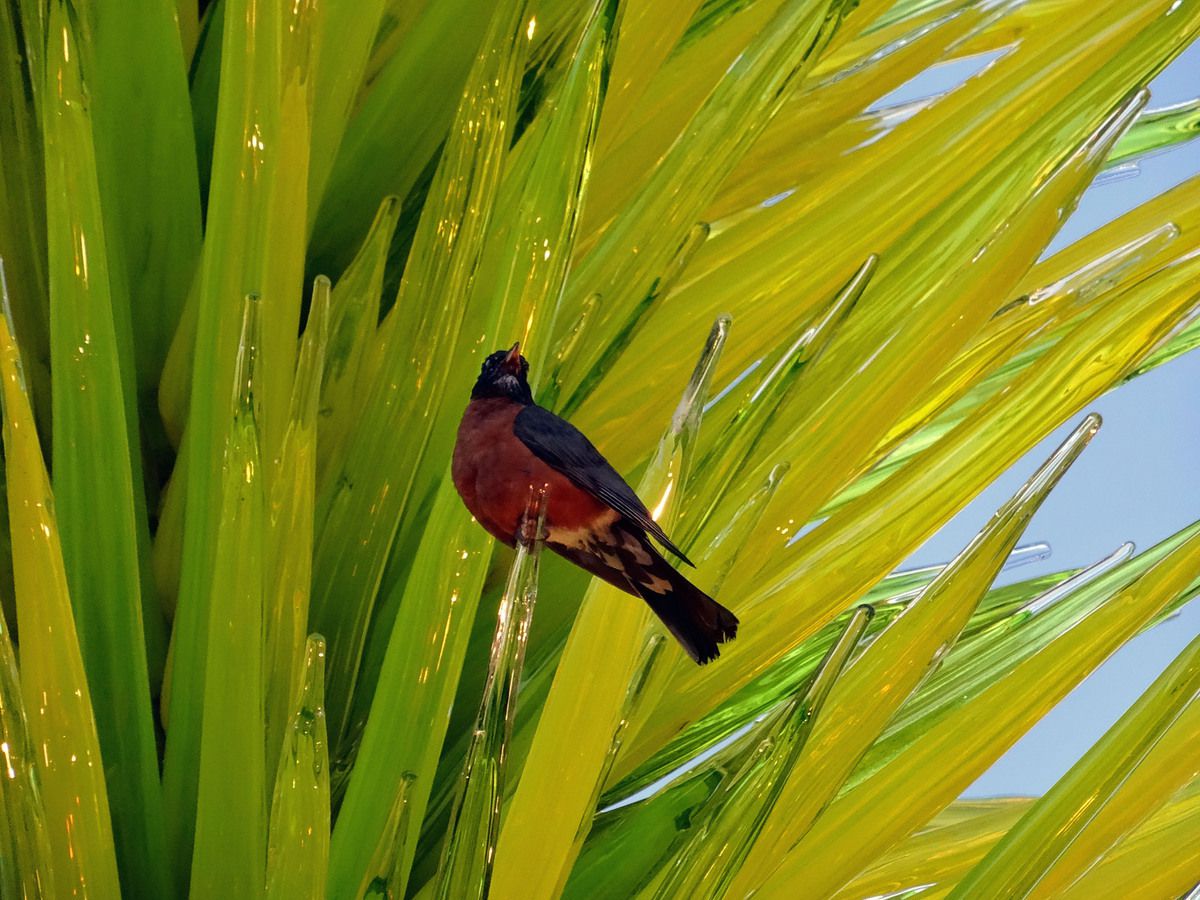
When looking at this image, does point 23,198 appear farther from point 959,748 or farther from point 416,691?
point 959,748

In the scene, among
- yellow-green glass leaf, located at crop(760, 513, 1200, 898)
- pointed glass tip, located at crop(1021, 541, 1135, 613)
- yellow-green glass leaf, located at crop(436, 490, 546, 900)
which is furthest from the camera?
pointed glass tip, located at crop(1021, 541, 1135, 613)

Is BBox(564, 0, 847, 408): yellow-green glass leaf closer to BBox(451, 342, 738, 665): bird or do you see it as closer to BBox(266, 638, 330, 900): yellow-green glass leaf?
BBox(451, 342, 738, 665): bird

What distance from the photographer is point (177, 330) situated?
0.47 meters

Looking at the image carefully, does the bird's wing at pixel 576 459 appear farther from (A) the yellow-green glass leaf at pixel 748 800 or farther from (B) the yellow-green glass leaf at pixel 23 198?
(B) the yellow-green glass leaf at pixel 23 198

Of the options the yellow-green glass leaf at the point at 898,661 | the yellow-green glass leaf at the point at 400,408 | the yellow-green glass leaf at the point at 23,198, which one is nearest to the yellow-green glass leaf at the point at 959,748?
the yellow-green glass leaf at the point at 898,661

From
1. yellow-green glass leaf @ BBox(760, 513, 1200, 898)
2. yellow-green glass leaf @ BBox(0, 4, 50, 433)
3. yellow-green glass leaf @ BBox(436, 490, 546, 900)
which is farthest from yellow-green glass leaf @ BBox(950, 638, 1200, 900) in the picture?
yellow-green glass leaf @ BBox(0, 4, 50, 433)

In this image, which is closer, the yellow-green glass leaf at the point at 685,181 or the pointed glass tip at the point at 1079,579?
the yellow-green glass leaf at the point at 685,181

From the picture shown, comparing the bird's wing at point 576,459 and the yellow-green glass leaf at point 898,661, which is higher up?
the bird's wing at point 576,459

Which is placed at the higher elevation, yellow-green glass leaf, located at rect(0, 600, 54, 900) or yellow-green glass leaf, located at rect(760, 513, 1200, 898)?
yellow-green glass leaf, located at rect(0, 600, 54, 900)

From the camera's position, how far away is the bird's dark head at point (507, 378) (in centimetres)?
39

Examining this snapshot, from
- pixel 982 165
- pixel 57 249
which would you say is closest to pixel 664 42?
pixel 982 165

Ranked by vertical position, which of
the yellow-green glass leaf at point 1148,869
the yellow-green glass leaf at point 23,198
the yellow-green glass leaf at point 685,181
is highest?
the yellow-green glass leaf at point 23,198

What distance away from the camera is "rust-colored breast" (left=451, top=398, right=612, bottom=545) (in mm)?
376

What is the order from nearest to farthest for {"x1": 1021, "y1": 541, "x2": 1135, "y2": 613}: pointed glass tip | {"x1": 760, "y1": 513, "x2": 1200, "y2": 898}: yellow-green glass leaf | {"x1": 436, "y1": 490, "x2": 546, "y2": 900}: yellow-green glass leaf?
{"x1": 436, "y1": 490, "x2": 546, "y2": 900}: yellow-green glass leaf, {"x1": 760, "y1": 513, "x2": 1200, "y2": 898}: yellow-green glass leaf, {"x1": 1021, "y1": 541, "x2": 1135, "y2": 613}: pointed glass tip
